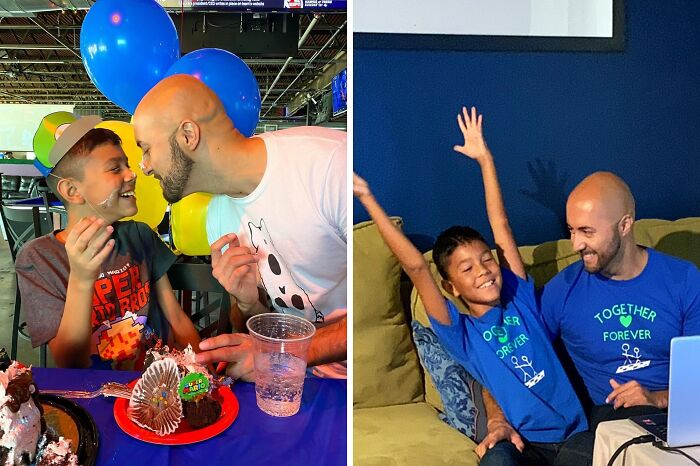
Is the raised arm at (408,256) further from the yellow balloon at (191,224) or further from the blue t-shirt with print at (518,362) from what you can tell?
the yellow balloon at (191,224)

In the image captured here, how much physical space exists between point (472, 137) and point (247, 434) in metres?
1.02

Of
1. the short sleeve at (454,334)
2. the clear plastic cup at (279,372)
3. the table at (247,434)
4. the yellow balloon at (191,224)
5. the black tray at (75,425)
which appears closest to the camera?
the black tray at (75,425)

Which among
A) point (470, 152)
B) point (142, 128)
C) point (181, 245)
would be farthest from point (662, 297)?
point (142, 128)

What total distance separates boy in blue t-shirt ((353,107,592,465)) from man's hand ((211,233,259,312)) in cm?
47

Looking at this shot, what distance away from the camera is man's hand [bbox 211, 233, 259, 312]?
6.05 ft

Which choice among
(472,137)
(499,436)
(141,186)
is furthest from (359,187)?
(499,436)

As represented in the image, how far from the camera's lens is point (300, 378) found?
1748 mm

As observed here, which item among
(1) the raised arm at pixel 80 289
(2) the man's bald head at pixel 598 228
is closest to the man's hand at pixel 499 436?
(2) the man's bald head at pixel 598 228

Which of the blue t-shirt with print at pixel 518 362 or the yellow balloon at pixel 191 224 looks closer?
the blue t-shirt with print at pixel 518 362

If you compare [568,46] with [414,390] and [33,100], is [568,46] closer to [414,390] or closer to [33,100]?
[414,390]

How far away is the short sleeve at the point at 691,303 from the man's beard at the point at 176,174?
1.48 meters


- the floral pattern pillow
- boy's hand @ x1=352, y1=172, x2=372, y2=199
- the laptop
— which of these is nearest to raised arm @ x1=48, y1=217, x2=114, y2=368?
boy's hand @ x1=352, y1=172, x2=372, y2=199

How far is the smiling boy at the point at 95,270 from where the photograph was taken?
178cm

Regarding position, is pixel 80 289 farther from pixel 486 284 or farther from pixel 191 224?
pixel 486 284
